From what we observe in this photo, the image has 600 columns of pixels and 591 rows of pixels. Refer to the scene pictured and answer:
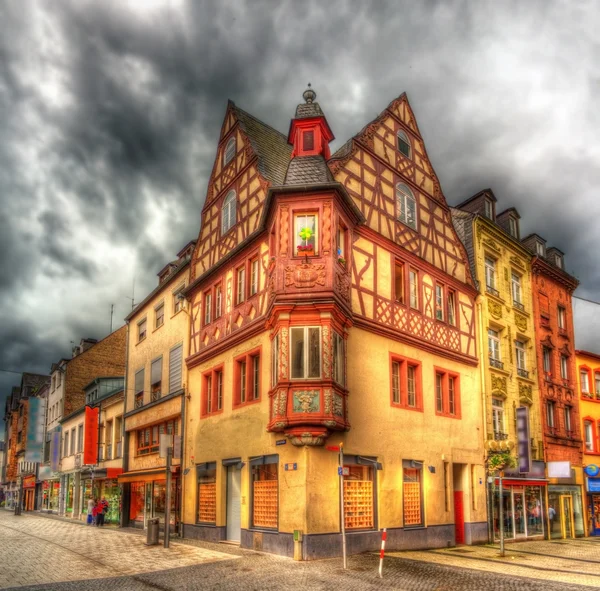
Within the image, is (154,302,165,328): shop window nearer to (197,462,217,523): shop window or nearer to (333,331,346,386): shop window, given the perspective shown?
(197,462,217,523): shop window

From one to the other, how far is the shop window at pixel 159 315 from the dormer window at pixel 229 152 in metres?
8.06

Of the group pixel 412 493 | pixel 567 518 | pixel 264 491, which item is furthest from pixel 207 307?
pixel 567 518

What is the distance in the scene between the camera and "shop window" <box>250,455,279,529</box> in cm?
1855

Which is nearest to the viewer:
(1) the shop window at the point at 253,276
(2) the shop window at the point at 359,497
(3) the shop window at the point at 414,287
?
(2) the shop window at the point at 359,497

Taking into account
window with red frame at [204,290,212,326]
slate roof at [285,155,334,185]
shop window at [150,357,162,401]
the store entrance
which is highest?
slate roof at [285,155,334,185]

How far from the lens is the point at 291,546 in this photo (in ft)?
56.3

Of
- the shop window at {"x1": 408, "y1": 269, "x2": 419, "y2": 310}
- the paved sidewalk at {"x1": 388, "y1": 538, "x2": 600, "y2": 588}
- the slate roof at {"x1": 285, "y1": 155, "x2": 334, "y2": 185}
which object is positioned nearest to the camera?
the paved sidewalk at {"x1": 388, "y1": 538, "x2": 600, "y2": 588}

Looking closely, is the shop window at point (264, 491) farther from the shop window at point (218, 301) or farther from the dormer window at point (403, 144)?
the dormer window at point (403, 144)

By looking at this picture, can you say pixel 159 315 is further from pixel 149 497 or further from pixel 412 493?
pixel 412 493

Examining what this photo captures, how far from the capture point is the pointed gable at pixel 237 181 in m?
22.7

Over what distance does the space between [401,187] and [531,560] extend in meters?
13.4

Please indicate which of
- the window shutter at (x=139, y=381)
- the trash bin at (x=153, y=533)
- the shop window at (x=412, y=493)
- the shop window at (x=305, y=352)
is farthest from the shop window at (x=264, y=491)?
the window shutter at (x=139, y=381)

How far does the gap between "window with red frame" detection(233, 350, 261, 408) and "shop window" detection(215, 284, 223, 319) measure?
2.67 metres

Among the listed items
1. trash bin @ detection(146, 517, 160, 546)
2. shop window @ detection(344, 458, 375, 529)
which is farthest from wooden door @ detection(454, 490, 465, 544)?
trash bin @ detection(146, 517, 160, 546)
